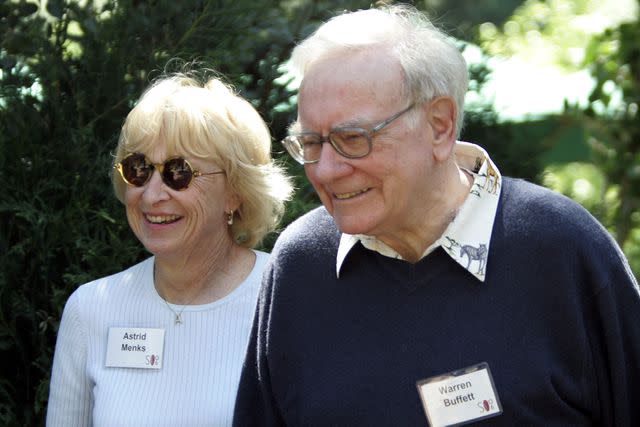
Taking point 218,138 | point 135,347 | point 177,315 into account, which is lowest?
point 135,347

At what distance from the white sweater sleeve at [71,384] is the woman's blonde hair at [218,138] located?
475mm

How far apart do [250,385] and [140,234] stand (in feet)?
2.39

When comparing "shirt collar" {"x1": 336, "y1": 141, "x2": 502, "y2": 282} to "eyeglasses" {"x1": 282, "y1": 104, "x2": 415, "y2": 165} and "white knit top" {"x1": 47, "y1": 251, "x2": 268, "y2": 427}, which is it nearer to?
"eyeglasses" {"x1": 282, "y1": 104, "x2": 415, "y2": 165}

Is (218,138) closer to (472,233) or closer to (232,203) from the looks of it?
(232,203)

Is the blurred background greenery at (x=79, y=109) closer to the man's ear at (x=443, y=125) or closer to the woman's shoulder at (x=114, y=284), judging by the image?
the woman's shoulder at (x=114, y=284)

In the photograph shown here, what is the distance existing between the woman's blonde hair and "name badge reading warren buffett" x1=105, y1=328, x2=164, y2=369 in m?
0.45

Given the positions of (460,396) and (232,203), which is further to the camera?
(232,203)

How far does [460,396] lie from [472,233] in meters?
0.39

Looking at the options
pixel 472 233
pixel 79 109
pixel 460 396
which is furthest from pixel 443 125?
pixel 79 109

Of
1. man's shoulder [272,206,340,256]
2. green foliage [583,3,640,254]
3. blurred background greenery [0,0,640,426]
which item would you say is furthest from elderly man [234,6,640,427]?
green foliage [583,3,640,254]

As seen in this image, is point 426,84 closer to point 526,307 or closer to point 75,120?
point 526,307

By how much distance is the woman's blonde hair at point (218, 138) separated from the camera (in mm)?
3447

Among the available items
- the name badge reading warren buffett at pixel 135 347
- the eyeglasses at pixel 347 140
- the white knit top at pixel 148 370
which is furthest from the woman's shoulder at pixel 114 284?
the eyeglasses at pixel 347 140

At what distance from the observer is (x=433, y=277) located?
2738 millimetres
